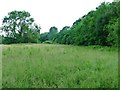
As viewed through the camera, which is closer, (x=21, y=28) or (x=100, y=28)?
(x=100, y=28)

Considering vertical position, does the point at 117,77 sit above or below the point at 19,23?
below

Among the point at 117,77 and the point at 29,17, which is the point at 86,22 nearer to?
the point at 29,17

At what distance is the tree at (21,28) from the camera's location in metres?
63.9

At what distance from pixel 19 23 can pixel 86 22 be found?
23557 millimetres

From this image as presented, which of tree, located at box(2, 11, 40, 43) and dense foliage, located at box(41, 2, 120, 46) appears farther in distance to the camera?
tree, located at box(2, 11, 40, 43)

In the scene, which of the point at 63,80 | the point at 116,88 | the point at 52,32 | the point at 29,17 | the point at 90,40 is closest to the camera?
the point at 116,88

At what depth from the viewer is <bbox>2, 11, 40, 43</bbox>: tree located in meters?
63.9

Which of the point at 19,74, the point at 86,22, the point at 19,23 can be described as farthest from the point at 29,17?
the point at 19,74

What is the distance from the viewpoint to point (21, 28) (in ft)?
215

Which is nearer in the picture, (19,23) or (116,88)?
(116,88)

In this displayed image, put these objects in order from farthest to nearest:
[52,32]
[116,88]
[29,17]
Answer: [52,32], [29,17], [116,88]

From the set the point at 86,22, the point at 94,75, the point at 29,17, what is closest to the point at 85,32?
the point at 86,22

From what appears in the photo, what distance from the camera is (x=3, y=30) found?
66.2 m

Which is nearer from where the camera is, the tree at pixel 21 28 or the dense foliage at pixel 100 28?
the dense foliage at pixel 100 28
